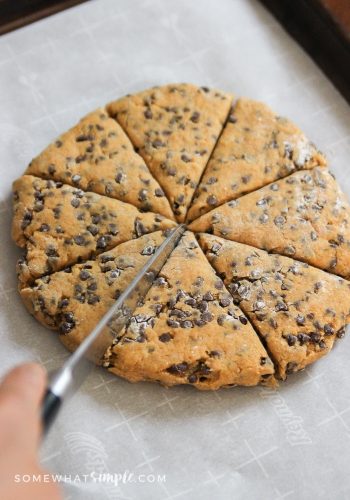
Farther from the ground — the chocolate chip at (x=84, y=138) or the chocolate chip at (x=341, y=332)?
the chocolate chip at (x=341, y=332)

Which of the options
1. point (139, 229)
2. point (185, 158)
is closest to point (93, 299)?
point (139, 229)

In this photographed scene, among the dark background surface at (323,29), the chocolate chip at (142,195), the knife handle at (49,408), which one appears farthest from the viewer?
the dark background surface at (323,29)

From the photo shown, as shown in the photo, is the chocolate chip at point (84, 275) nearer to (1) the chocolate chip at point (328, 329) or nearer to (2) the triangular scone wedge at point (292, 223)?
(2) the triangular scone wedge at point (292, 223)

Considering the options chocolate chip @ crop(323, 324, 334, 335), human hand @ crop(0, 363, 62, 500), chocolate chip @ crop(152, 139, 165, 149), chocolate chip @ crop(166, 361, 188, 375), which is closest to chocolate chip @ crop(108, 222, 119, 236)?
chocolate chip @ crop(152, 139, 165, 149)

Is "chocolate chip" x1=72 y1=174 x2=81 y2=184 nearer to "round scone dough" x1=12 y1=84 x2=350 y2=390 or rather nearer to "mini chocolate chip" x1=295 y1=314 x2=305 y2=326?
"round scone dough" x1=12 y1=84 x2=350 y2=390

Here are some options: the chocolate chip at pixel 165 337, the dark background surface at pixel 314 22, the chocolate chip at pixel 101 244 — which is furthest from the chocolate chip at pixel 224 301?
the dark background surface at pixel 314 22

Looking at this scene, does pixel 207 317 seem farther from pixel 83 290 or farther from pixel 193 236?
pixel 83 290

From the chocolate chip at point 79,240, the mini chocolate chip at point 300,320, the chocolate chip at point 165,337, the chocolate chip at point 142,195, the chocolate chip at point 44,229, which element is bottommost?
the chocolate chip at point 44,229
